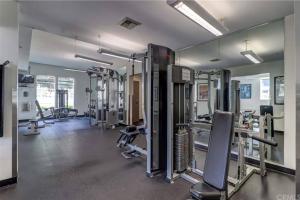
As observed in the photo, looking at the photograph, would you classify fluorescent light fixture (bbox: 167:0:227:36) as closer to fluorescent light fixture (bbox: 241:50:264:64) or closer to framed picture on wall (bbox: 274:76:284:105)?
fluorescent light fixture (bbox: 241:50:264:64)

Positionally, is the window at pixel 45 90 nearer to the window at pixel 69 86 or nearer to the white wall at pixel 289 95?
the window at pixel 69 86

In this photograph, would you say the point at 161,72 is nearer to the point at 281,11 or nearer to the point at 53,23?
the point at 281,11

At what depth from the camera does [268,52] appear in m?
3.47

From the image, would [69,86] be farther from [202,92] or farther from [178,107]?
[178,107]

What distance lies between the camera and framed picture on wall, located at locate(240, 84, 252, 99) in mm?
3607

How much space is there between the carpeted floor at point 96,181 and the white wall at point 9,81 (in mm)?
336

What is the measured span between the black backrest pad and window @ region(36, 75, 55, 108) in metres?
10.3

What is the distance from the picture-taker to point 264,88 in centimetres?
345

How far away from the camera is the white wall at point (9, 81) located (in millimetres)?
2486

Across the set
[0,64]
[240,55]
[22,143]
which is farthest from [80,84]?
[240,55]

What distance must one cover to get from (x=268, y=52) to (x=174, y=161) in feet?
9.58

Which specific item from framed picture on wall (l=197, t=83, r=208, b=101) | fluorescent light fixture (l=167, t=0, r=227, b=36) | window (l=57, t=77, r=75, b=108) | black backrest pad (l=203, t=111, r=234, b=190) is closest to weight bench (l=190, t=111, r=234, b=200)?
black backrest pad (l=203, t=111, r=234, b=190)

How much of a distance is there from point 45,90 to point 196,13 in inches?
386

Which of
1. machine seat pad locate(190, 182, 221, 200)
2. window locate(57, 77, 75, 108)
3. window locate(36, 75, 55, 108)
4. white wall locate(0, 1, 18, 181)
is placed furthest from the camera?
window locate(57, 77, 75, 108)
